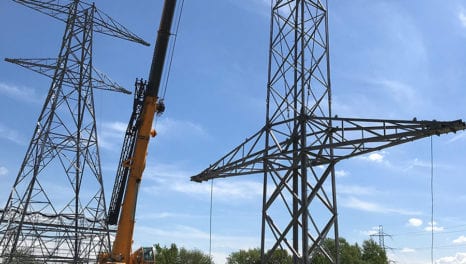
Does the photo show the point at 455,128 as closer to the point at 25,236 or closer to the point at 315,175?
the point at 315,175

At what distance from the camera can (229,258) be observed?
246 ft

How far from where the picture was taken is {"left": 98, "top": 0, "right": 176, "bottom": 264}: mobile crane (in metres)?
18.2

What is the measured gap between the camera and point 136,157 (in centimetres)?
1961

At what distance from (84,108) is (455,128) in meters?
20.5

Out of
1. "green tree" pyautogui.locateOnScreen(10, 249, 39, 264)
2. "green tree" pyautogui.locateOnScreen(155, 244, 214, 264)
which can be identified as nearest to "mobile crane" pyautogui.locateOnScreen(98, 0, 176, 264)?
"green tree" pyautogui.locateOnScreen(10, 249, 39, 264)

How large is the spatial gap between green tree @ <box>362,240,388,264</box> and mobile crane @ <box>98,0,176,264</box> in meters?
51.3

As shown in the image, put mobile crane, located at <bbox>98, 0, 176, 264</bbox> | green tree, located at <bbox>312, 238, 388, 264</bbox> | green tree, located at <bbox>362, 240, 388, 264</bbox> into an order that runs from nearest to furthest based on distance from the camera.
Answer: mobile crane, located at <bbox>98, 0, 176, 264</bbox> → green tree, located at <bbox>312, 238, 388, 264</bbox> → green tree, located at <bbox>362, 240, 388, 264</bbox>

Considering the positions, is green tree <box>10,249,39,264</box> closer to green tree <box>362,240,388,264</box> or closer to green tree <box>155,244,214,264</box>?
green tree <box>155,244,214,264</box>

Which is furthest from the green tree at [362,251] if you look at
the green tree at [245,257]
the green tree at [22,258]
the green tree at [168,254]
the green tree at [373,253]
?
the green tree at [22,258]

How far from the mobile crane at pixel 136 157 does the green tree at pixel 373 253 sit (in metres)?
51.3

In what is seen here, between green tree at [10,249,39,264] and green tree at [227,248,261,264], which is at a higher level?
green tree at [227,248,261,264]

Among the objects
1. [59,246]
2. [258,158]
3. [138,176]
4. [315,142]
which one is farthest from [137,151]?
[59,246]

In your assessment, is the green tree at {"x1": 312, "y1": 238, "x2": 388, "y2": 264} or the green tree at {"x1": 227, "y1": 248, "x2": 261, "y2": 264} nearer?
the green tree at {"x1": 312, "y1": 238, "x2": 388, "y2": 264}

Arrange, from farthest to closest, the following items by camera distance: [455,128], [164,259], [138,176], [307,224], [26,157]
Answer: [164,259], [26,157], [138,176], [307,224], [455,128]
